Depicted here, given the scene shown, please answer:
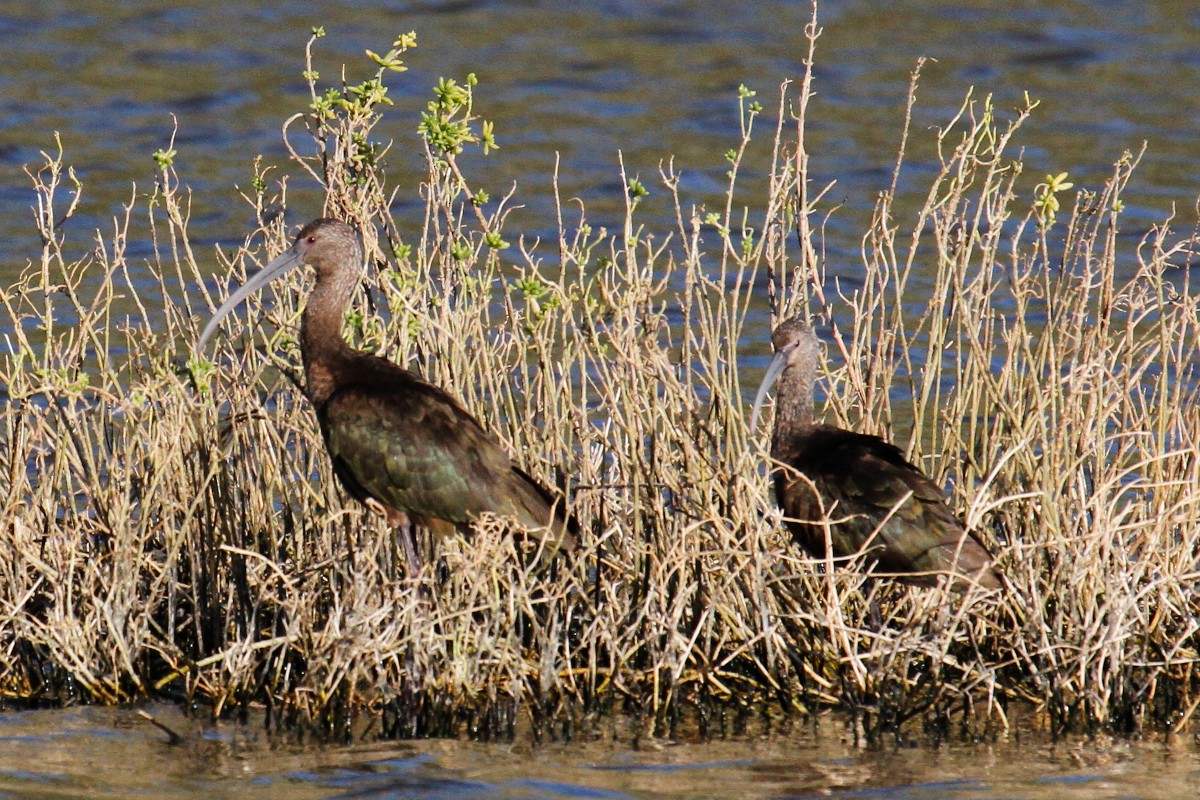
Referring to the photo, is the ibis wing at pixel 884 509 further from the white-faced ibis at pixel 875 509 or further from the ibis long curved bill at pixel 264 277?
the ibis long curved bill at pixel 264 277

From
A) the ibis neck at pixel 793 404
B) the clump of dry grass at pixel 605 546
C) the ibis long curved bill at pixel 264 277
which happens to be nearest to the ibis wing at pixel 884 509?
the clump of dry grass at pixel 605 546

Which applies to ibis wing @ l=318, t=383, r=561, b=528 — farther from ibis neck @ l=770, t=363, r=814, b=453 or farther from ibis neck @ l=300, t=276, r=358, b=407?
ibis neck @ l=770, t=363, r=814, b=453

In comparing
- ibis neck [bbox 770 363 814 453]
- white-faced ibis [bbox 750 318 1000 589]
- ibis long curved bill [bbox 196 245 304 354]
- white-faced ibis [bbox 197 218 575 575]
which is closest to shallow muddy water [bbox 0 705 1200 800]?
white-faced ibis [bbox 750 318 1000 589]

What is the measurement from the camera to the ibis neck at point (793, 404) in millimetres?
6559

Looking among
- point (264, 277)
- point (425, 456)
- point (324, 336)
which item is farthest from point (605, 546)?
point (264, 277)

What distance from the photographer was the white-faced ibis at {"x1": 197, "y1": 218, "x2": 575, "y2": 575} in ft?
19.7

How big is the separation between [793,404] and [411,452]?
1.35 meters

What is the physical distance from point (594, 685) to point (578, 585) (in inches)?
12.1

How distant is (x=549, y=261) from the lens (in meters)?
12.2

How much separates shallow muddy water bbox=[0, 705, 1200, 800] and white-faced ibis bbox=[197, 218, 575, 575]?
71 centimetres

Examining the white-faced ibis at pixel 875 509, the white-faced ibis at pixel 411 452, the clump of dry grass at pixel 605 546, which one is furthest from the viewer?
the white-faced ibis at pixel 411 452

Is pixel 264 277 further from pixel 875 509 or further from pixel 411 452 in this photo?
pixel 875 509

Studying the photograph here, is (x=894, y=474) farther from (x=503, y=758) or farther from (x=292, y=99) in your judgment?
(x=292, y=99)

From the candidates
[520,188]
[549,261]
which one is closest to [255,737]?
[549,261]
